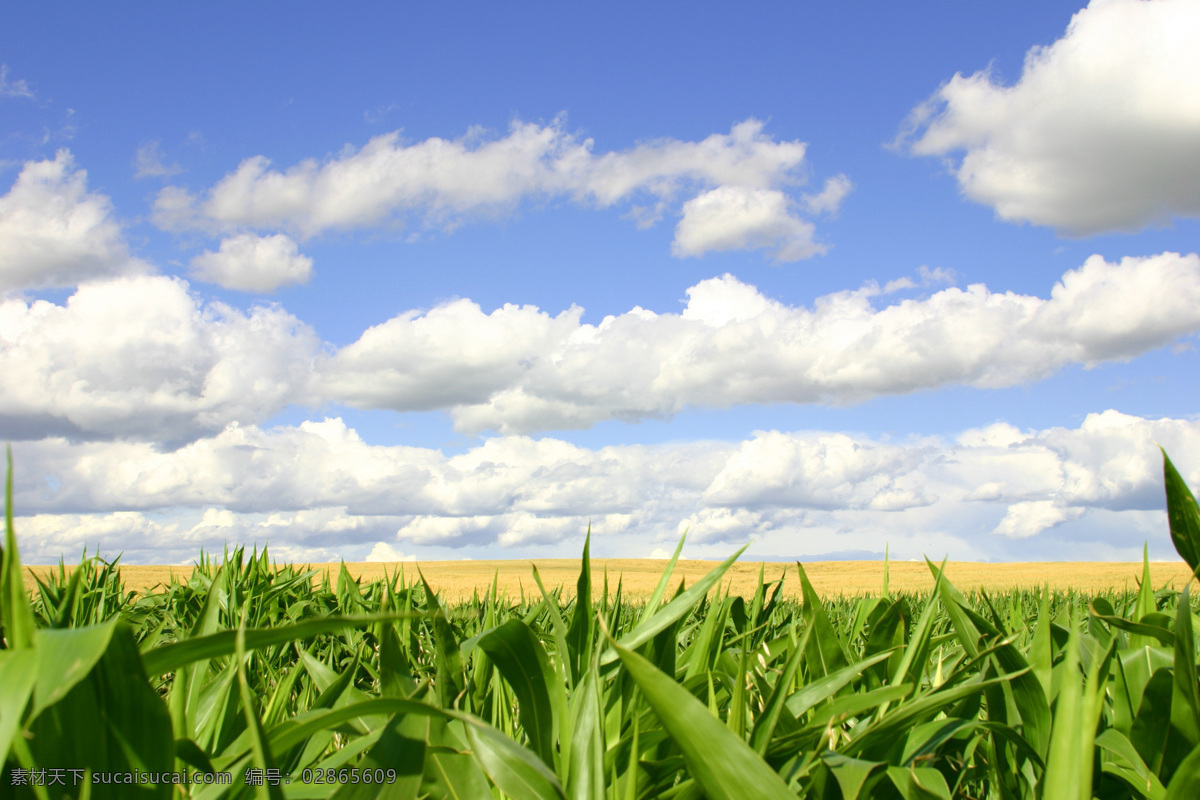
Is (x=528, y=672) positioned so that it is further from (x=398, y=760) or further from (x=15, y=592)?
(x=15, y=592)

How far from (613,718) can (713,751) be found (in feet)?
1.47

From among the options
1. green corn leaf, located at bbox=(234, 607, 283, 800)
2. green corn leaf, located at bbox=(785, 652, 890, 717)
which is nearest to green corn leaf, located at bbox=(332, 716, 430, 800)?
green corn leaf, located at bbox=(234, 607, 283, 800)

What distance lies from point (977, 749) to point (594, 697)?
0.77 m

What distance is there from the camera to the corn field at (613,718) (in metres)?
0.68

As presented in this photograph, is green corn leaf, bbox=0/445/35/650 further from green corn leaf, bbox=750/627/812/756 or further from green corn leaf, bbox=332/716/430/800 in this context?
green corn leaf, bbox=750/627/812/756

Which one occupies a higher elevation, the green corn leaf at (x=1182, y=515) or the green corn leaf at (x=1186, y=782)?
the green corn leaf at (x=1182, y=515)

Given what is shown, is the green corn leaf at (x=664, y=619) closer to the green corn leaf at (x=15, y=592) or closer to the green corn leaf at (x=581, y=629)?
the green corn leaf at (x=581, y=629)

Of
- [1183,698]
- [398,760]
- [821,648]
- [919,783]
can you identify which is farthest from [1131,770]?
[398,760]

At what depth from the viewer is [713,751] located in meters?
0.73

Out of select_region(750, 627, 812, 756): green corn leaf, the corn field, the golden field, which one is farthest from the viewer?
the golden field

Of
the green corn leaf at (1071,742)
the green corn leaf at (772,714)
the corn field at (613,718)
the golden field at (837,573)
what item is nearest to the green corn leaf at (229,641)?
the corn field at (613,718)

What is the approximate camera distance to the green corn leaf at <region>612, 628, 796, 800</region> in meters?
0.71

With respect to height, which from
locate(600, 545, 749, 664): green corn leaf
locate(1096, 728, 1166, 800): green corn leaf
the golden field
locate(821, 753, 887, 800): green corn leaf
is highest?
locate(600, 545, 749, 664): green corn leaf

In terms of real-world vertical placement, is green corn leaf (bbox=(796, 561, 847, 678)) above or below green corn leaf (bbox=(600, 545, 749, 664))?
below
